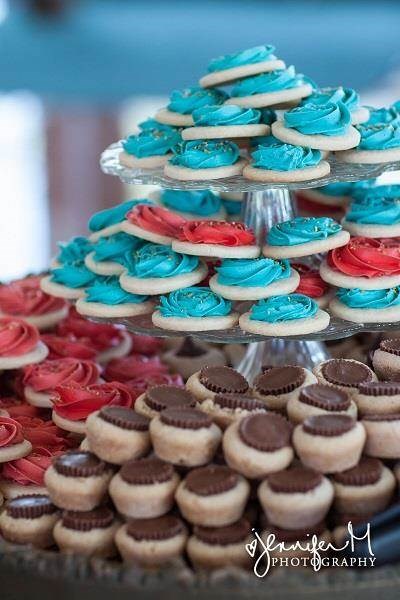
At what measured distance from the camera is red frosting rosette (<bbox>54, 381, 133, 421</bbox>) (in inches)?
60.4

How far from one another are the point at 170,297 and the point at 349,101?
1.66 feet

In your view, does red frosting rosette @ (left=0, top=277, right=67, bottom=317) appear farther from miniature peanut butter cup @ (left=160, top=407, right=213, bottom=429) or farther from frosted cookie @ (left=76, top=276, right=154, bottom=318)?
miniature peanut butter cup @ (left=160, top=407, right=213, bottom=429)

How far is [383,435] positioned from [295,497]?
17 centimetres

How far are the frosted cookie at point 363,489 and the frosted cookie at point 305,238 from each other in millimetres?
449

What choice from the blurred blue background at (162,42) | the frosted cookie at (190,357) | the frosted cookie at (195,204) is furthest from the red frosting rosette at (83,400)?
the blurred blue background at (162,42)

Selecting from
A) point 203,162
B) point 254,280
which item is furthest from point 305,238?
point 203,162

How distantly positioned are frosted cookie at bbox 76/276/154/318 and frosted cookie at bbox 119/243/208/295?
4cm

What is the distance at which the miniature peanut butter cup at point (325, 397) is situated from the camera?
126cm

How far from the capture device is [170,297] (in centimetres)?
159

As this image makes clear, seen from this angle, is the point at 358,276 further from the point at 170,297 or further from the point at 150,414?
the point at 150,414

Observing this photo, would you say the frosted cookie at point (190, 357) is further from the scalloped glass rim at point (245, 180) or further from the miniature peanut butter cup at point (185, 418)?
the miniature peanut butter cup at point (185, 418)

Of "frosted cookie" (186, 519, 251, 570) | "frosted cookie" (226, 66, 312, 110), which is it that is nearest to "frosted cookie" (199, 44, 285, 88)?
"frosted cookie" (226, 66, 312, 110)

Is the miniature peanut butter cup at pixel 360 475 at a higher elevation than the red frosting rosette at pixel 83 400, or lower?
higher

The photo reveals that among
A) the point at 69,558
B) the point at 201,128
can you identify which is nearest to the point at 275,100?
the point at 201,128
